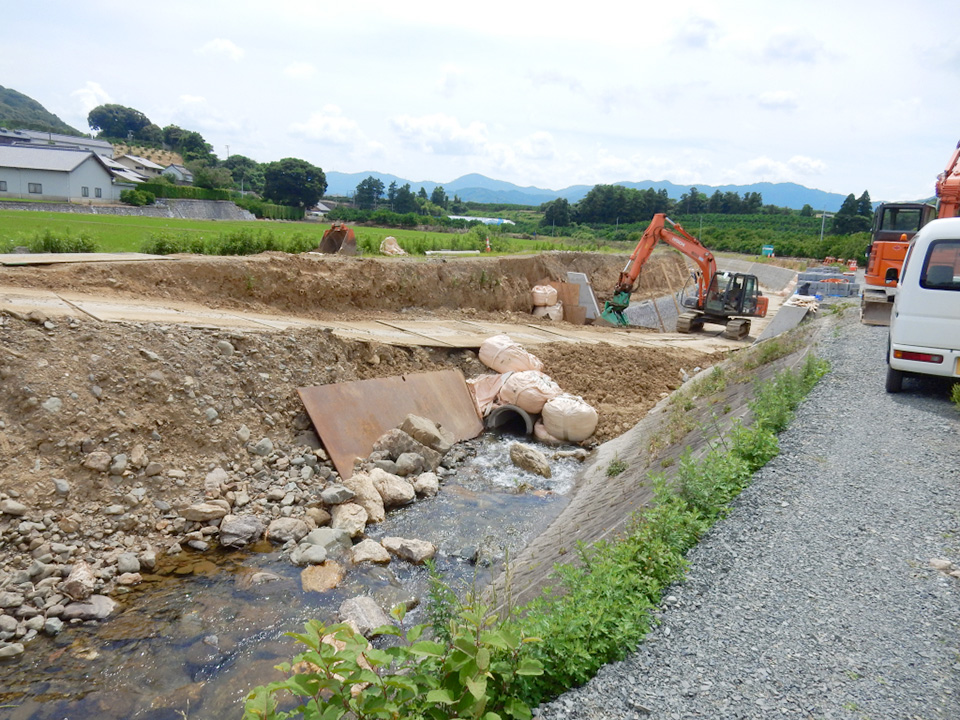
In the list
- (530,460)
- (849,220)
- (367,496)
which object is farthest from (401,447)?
(849,220)

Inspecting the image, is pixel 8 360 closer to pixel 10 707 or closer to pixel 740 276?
pixel 10 707

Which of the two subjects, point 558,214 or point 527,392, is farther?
point 558,214

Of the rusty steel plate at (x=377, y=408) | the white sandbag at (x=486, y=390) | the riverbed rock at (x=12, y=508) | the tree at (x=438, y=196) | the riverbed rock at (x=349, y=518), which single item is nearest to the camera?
the riverbed rock at (x=12, y=508)

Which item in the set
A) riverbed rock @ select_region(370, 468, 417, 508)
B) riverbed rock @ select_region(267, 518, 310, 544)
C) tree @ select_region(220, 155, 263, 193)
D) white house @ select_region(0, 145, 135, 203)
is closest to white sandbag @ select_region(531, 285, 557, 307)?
riverbed rock @ select_region(370, 468, 417, 508)

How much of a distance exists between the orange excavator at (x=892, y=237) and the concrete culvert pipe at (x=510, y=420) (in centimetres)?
789

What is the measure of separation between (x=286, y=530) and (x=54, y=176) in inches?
2108

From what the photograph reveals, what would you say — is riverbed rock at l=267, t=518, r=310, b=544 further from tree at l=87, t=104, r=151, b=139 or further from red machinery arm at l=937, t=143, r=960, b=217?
tree at l=87, t=104, r=151, b=139

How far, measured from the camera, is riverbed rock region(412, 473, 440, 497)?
939 centimetres

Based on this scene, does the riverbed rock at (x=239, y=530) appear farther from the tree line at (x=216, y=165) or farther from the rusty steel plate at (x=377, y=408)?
the tree line at (x=216, y=165)

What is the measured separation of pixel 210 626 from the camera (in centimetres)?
616

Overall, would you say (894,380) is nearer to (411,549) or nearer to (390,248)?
(411,549)

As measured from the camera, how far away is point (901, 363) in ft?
27.8

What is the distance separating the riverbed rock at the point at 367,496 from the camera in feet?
28.0

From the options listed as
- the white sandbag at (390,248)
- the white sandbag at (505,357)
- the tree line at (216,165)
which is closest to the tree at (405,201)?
the tree line at (216,165)
